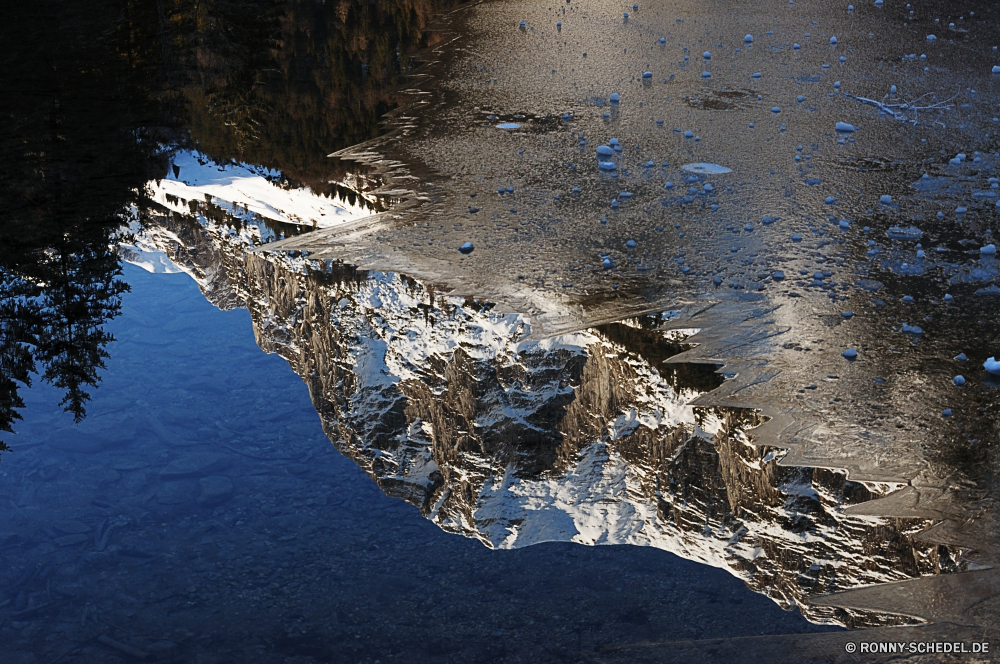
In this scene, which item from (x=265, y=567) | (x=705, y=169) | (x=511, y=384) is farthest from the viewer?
(x=705, y=169)

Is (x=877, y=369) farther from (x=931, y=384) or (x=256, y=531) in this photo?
(x=256, y=531)

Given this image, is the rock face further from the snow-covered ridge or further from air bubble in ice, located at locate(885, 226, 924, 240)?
air bubble in ice, located at locate(885, 226, 924, 240)

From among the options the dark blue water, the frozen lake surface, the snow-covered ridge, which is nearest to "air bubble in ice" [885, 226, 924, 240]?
the frozen lake surface

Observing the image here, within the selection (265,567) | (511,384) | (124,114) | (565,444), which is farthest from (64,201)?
(565,444)

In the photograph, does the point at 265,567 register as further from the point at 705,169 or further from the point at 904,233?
the point at 705,169

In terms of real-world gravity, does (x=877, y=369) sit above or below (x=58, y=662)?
above

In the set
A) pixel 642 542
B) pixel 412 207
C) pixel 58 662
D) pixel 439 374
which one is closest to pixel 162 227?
pixel 412 207
